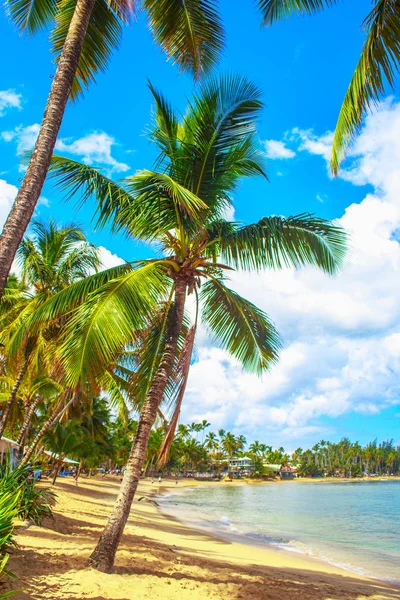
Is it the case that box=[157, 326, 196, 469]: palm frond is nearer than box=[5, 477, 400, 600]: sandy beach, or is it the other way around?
box=[5, 477, 400, 600]: sandy beach

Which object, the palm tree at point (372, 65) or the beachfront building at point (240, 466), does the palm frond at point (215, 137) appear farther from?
the beachfront building at point (240, 466)

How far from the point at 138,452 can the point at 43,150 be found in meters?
4.37

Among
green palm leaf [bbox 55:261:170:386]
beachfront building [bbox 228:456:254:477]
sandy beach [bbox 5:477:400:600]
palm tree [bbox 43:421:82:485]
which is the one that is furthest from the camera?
beachfront building [bbox 228:456:254:477]

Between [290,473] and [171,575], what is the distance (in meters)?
138

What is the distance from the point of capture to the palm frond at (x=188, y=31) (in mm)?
7492

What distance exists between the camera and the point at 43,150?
5.15 meters

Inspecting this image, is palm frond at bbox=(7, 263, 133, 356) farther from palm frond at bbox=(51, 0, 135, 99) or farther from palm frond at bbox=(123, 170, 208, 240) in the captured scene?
palm frond at bbox=(51, 0, 135, 99)

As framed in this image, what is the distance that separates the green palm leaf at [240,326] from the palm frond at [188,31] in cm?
399

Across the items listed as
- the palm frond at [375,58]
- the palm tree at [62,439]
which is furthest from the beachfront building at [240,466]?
the palm frond at [375,58]

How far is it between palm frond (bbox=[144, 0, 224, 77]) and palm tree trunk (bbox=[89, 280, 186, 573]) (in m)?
4.02

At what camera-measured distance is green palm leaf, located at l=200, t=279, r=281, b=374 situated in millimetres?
8500

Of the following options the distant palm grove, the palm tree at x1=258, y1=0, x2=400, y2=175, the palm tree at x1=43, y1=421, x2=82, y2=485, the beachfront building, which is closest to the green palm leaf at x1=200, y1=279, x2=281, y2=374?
the distant palm grove

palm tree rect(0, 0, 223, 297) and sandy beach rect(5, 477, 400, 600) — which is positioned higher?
palm tree rect(0, 0, 223, 297)

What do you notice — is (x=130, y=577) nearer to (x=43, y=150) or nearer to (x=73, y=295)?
(x=73, y=295)
